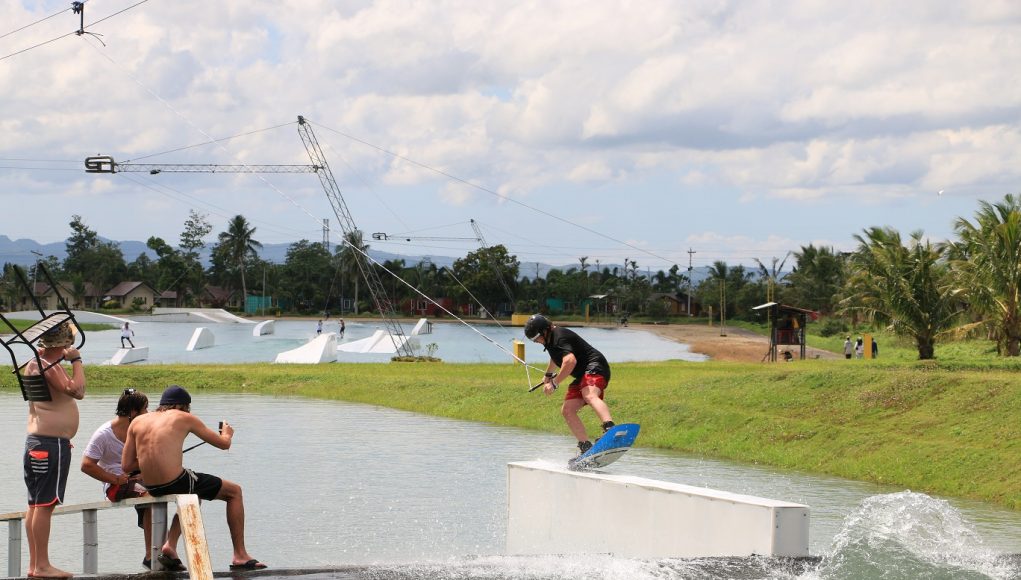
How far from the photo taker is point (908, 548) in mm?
13172

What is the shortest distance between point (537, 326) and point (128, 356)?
61494 mm

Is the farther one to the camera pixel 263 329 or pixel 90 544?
pixel 263 329

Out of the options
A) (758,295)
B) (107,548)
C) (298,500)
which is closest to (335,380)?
(298,500)

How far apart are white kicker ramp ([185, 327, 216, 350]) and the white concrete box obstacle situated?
83214 mm

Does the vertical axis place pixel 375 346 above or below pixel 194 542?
below

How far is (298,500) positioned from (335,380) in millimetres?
27105

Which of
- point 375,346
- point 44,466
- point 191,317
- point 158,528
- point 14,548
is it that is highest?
point 191,317

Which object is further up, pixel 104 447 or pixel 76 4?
pixel 76 4

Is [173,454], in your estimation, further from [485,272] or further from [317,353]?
[485,272]

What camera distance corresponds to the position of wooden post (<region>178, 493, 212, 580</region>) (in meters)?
9.70

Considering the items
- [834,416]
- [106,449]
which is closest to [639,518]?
[106,449]

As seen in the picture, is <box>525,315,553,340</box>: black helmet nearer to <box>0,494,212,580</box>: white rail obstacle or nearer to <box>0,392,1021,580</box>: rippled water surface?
<box>0,392,1021,580</box>: rippled water surface

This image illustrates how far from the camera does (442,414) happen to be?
122 feet

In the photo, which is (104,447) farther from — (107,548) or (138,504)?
(107,548)
